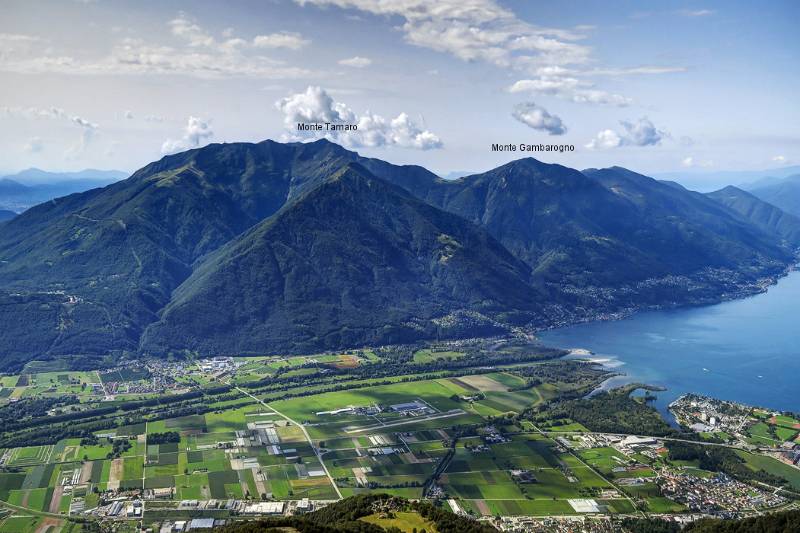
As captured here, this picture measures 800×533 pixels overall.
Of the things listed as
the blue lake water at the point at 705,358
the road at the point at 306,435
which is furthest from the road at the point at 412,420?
the blue lake water at the point at 705,358

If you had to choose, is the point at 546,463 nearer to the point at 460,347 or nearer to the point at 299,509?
the point at 299,509

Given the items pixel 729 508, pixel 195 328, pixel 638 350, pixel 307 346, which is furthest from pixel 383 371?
pixel 729 508

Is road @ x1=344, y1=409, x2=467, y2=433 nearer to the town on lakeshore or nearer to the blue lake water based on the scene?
the town on lakeshore

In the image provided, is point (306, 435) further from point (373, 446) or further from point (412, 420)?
point (412, 420)

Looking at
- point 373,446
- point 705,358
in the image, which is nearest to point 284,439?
point 373,446

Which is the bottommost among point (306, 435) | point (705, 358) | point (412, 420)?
point (306, 435)

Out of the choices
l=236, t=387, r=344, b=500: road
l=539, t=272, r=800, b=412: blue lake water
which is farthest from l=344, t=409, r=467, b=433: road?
l=539, t=272, r=800, b=412: blue lake water

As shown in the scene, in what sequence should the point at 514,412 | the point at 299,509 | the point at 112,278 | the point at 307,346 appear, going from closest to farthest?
the point at 299,509 < the point at 514,412 < the point at 307,346 < the point at 112,278
